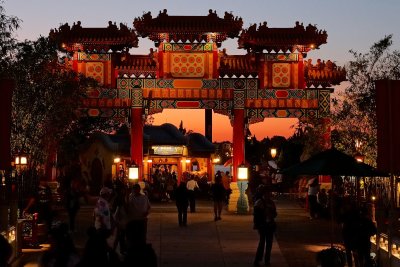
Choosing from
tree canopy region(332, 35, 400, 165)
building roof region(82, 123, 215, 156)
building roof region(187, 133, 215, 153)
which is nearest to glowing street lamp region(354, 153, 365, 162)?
tree canopy region(332, 35, 400, 165)

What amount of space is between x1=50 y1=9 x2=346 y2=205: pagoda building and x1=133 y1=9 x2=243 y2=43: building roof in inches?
1.6

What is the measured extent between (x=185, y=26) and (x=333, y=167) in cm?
1837

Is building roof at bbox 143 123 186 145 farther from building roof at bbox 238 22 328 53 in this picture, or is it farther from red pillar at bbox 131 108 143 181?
building roof at bbox 238 22 328 53

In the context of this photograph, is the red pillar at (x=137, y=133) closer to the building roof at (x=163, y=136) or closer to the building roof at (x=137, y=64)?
the building roof at (x=137, y=64)

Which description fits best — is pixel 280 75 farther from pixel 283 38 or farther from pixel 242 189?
pixel 242 189

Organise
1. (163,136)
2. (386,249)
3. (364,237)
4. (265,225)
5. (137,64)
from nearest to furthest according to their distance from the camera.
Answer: (364,237)
(386,249)
(265,225)
(137,64)
(163,136)

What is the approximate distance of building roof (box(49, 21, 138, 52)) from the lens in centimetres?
3384

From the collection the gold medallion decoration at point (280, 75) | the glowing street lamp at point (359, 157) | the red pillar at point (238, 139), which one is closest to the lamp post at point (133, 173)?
the red pillar at point (238, 139)

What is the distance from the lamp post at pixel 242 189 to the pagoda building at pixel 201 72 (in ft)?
5.37

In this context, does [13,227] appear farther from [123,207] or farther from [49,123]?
[49,123]

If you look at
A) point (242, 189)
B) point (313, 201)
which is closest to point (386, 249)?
point (313, 201)

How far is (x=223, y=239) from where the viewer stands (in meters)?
21.7

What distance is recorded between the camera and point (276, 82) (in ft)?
111

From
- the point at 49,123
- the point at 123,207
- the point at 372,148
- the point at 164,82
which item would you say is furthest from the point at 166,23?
the point at 123,207
